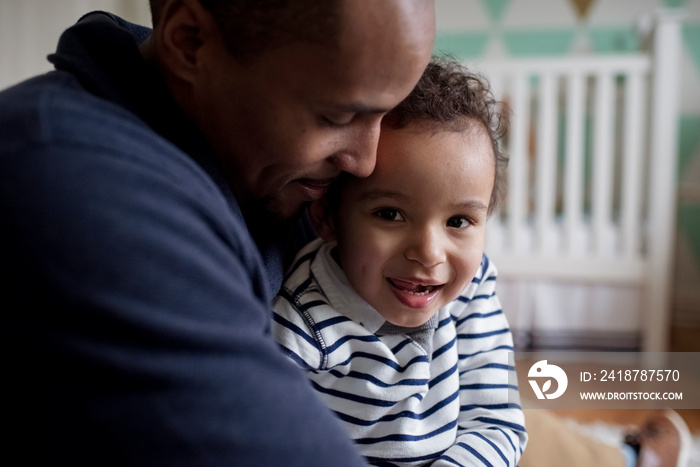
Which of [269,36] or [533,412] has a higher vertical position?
[269,36]

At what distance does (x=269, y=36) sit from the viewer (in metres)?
0.67

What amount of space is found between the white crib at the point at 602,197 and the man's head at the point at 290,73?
1.92 metres

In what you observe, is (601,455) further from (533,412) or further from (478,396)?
(478,396)

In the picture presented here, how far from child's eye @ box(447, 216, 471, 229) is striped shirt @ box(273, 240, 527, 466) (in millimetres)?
138

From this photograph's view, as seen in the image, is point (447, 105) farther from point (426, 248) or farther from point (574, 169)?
point (574, 169)

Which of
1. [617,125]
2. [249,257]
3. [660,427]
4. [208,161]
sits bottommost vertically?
[660,427]

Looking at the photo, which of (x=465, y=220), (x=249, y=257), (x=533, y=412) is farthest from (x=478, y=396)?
(x=249, y=257)

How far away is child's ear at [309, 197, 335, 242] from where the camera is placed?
95 cm

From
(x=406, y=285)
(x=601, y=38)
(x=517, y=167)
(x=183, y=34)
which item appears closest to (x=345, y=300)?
(x=406, y=285)

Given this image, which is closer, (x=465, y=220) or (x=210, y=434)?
(x=210, y=434)

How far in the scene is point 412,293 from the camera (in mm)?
876

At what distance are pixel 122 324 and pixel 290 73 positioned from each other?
33cm

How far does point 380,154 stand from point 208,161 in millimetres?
248

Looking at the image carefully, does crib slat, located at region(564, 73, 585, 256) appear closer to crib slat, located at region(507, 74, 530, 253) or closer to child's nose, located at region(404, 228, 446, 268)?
crib slat, located at region(507, 74, 530, 253)
